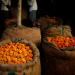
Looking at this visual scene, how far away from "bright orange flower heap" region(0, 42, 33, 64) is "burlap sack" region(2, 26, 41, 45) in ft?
2.03

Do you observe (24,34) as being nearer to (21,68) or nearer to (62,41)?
(62,41)

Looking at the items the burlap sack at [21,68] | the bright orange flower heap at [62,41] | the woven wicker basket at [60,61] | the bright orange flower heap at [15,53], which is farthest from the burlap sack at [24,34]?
the burlap sack at [21,68]

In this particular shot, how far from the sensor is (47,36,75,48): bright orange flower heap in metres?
4.90

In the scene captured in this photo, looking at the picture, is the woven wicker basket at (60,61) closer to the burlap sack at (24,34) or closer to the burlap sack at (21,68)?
the burlap sack at (21,68)

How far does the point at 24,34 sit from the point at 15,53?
3.65 feet

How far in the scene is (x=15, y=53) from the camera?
443 cm


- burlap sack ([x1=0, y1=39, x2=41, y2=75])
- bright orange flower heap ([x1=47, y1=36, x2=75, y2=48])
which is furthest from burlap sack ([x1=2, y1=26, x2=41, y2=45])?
burlap sack ([x1=0, y1=39, x2=41, y2=75])

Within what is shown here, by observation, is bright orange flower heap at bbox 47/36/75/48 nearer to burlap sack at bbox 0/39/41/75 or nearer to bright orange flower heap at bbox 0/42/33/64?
bright orange flower heap at bbox 0/42/33/64

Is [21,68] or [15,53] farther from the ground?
[15,53]

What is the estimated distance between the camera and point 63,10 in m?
8.11

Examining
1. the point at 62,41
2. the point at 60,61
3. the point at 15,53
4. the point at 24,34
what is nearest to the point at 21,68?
the point at 15,53

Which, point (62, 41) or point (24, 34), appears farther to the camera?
point (24, 34)

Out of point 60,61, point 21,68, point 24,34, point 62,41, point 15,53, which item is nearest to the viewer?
point 21,68

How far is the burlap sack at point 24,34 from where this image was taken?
216 inches
